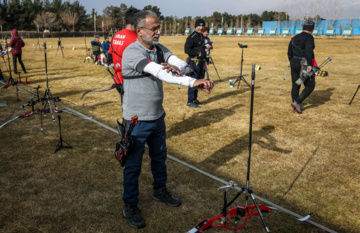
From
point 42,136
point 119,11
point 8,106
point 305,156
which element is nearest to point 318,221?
point 305,156

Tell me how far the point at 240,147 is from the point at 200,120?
188cm

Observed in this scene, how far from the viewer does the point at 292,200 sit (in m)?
3.91

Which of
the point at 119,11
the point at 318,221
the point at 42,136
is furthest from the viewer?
the point at 119,11

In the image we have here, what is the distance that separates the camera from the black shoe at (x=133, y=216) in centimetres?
329

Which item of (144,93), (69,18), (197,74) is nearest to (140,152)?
(144,93)

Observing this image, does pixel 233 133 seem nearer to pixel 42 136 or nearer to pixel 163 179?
pixel 163 179

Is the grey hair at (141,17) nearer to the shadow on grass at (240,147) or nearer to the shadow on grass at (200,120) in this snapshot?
the shadow on grass at (240,147)

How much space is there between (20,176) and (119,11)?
359ft

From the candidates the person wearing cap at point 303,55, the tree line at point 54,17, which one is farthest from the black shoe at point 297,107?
the tree line at point 54,17

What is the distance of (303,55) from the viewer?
24.9 feet

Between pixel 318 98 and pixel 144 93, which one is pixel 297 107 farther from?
pixel 144 93

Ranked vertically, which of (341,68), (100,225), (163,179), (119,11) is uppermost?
(119,11)

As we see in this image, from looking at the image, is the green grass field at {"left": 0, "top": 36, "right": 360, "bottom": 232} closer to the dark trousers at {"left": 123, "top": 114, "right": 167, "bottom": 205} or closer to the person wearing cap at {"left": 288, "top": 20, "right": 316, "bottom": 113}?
the dark trousers at {"left": 123, "top": 114, "right": 167, "bottom": 205}

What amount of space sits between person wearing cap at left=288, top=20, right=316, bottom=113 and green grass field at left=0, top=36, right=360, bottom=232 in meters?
0.55
